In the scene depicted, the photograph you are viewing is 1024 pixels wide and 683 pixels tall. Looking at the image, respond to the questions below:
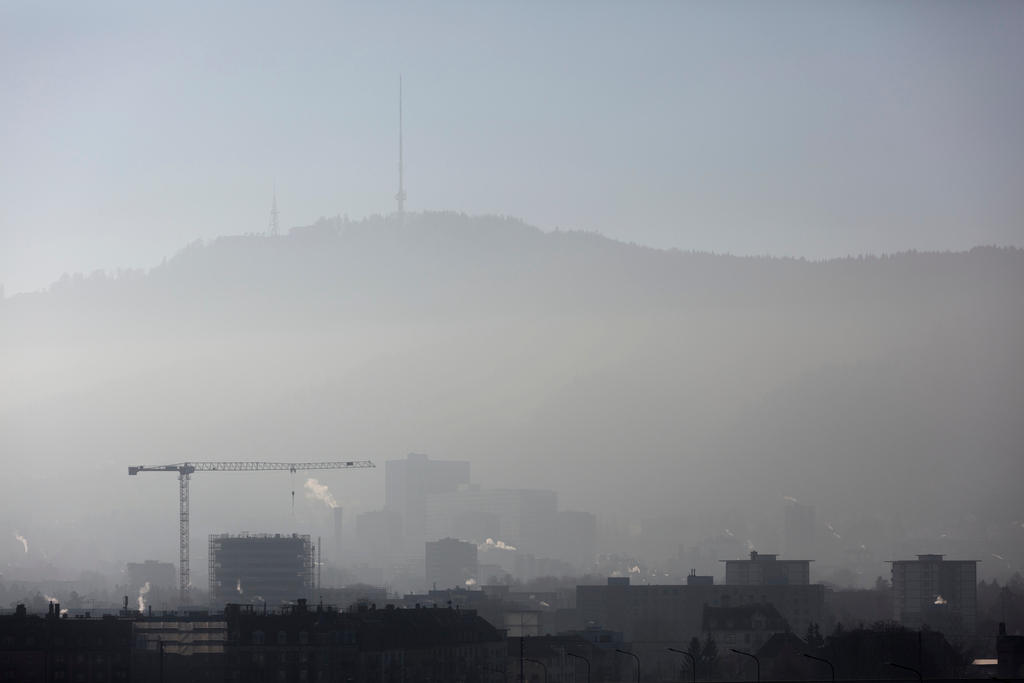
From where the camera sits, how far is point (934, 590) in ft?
573

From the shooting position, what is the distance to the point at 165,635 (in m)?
95.6

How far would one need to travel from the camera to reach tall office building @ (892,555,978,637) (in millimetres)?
164500

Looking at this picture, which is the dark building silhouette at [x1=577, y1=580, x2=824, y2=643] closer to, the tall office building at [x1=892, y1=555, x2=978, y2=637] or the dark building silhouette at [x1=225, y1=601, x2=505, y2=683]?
the tall office building at [x1=892, y1=555, x2=978, y2=637]

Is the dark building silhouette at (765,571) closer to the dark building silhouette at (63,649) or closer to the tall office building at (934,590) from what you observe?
the tall office building at (934,590)

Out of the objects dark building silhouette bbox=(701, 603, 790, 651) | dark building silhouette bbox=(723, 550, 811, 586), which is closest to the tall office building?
dark building silhouette bbox=(723, 550, 811, 586)

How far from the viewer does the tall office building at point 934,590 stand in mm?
164500

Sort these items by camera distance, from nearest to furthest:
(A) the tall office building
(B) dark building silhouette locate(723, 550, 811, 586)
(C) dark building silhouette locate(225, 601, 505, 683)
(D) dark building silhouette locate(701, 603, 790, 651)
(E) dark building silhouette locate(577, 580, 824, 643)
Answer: (C) dark building silhouette locate(225, 601, 505, 683), (D) dark building silhouette locate(701, 603, 790, 651), (E) dark building silhouette locate(577, 580, 824, 643), (A) the tall office building, (B) dark building silhouette locate(723, 550, 811, 586)

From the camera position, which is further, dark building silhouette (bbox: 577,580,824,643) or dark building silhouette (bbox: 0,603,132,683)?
dark building silhouette (bbox: 577,580,824,643)

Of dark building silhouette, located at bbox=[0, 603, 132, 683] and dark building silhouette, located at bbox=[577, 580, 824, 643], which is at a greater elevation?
dark building silhouette, located at bbox=[0, 603, 132, 683]

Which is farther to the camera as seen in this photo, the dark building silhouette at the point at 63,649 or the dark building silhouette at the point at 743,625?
the dark building silhouette at the point at 743,625

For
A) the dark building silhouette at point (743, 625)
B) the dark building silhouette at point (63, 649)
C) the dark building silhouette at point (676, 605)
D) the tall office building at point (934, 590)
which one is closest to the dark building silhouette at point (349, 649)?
the dark building silhouette at point (63, 649)

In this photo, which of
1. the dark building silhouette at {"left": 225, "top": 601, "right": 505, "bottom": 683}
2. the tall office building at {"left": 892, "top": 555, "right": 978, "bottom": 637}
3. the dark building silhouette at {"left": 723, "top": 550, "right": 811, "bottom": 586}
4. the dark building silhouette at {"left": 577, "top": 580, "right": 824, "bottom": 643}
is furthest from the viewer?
the dark building silhouette at {"left": 723, "top": 550, "right": 811, "bottom": 586}

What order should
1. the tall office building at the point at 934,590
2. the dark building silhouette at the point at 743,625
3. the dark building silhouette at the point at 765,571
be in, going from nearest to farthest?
the dark building silhouette at the point at 743,625
the tall office building at the point at 934,590
the dark building silhouette at the point at 765,571

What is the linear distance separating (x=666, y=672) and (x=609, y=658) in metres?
4.19
